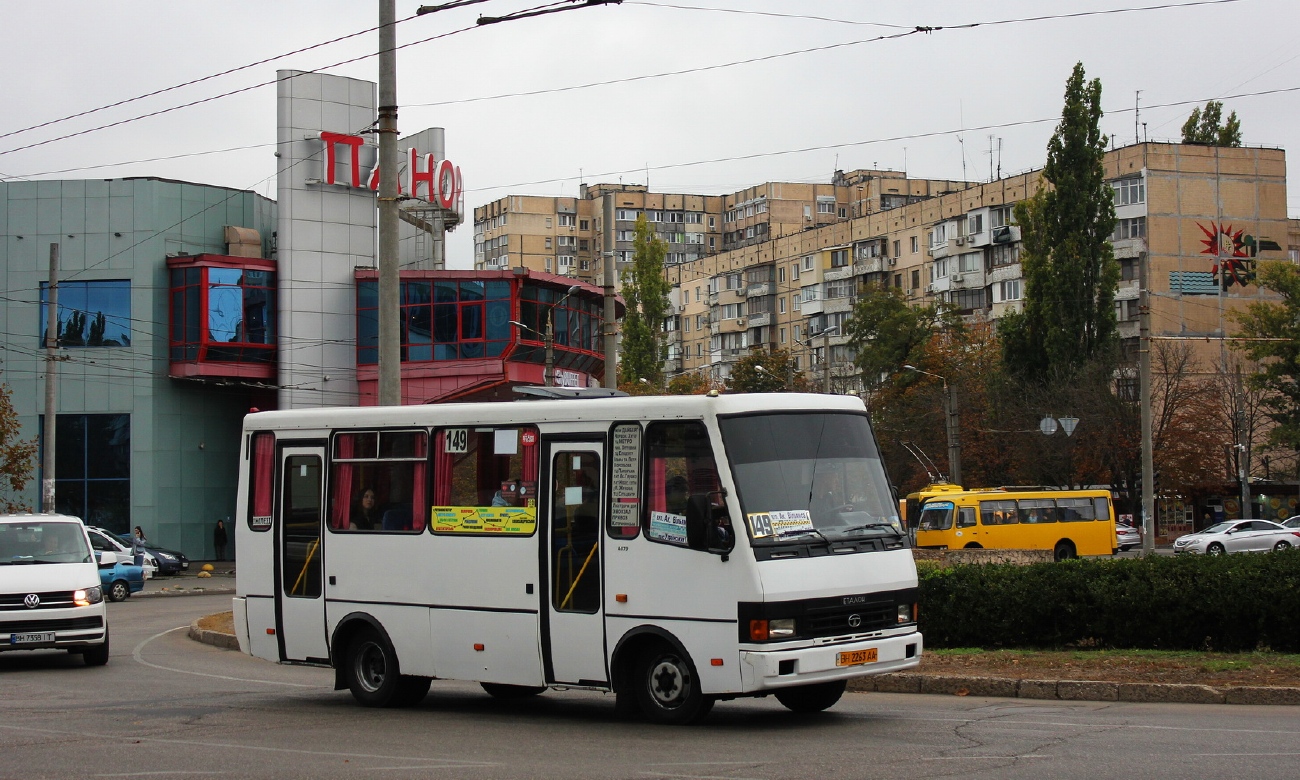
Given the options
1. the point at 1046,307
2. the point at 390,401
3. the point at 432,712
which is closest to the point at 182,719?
the point at 432,712

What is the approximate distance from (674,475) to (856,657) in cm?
197

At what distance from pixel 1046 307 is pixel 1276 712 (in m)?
48.9

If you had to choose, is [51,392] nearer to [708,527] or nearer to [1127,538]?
[708,527]

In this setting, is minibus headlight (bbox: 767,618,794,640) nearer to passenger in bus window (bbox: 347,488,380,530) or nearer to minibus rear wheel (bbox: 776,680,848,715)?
minibus rear wheel (bbox: 776,680,848,715)

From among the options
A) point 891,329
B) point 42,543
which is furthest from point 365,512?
point 891,329

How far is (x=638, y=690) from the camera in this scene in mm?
11602

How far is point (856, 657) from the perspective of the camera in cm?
1101

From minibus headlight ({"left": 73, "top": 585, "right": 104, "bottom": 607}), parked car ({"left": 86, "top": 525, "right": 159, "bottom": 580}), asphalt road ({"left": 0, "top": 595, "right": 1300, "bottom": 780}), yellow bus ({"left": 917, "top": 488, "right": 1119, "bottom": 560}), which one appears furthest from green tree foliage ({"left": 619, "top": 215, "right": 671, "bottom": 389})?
asphalt road ({"left": 0, "top": 595, "right": 1300, "bottom": 780})

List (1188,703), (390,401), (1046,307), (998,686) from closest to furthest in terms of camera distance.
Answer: (1188,703)
(998,686)
(390,401)
(1046,307)

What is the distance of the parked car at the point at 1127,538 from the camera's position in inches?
2243

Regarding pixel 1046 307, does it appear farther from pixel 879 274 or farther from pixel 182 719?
pixel 182 719

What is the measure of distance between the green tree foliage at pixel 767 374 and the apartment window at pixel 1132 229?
17953 millimetres

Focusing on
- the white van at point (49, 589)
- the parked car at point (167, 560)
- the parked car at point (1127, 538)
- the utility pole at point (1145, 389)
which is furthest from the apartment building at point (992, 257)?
the white van at point (49, 589)

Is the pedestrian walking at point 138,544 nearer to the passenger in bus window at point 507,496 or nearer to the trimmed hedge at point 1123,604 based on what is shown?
the trimmed hedge at point 1123,604
